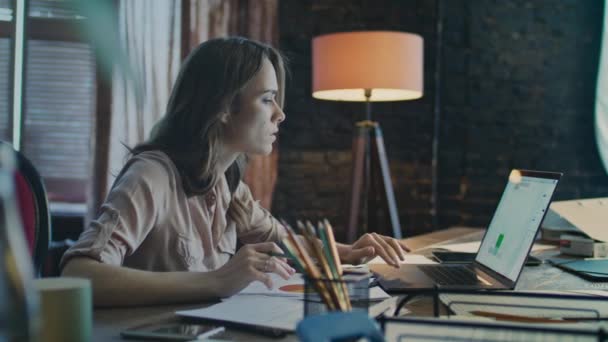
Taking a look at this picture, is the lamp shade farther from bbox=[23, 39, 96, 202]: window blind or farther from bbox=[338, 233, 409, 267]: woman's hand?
bbox=[338, 233, 409, 267]: woman's hand

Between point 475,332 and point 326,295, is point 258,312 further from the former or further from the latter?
point 475,332

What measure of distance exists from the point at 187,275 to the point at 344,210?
2379 millimetres

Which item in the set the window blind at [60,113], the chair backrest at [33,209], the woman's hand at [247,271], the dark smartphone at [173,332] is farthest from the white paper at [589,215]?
the window blind at [60,113]

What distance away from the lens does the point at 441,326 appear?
0.60 m

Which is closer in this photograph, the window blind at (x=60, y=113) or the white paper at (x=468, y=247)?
the white paper at (x=468, y=247)

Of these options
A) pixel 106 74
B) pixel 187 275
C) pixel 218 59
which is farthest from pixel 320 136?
pixel 187 275

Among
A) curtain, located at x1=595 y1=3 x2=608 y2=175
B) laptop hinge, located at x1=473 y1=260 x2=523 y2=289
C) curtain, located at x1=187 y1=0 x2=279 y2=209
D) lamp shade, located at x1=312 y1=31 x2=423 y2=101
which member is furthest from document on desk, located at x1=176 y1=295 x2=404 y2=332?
curtain, located at x1=595 y1=3 x2=608 y2=175

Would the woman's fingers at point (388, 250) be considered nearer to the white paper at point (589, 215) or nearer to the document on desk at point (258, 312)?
the document on desk at point (258, 312)

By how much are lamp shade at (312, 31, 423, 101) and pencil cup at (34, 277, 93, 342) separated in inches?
97.5

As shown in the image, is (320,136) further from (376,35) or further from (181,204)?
(181,204)

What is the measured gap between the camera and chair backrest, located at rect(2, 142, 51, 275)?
1.33 m

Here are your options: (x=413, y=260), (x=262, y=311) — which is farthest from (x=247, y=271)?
(x=413, y=260)

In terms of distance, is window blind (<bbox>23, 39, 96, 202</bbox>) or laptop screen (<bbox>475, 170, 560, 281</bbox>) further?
window blind (<bbox>23, 39, 96, 202</bbox>)

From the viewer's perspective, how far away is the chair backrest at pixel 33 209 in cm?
133
